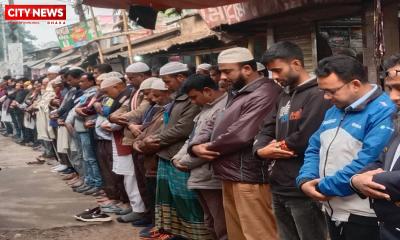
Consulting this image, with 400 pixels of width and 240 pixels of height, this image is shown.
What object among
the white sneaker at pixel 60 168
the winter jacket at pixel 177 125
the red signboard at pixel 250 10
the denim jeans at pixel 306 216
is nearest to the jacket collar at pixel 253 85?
the denim jeans at pixel 306 216

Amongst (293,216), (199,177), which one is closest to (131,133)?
(199,177)

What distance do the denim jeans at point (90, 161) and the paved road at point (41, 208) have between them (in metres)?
0.32

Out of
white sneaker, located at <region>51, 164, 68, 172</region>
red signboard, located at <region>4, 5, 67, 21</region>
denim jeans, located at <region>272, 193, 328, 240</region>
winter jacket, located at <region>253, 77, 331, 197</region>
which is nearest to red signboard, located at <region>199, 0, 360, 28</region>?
winter jacket, located at <region>253, 77, 331, 197</region>

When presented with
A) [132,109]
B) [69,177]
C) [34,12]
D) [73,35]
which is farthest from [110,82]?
[73,35]

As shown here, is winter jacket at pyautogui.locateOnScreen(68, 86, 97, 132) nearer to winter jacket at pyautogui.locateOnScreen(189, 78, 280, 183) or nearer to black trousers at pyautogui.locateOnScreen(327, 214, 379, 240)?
winter jacket at pyautogui.locateOnScreen(189, 78, 280, 183)

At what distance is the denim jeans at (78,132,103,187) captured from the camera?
776 centimetres

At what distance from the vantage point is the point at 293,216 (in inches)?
129

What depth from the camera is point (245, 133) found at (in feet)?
12.3

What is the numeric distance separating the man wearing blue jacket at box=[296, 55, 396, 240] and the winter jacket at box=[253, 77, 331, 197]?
27 centimetres

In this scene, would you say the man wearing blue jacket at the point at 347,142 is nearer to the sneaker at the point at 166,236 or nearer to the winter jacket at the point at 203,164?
the winter jacket at the point at 203,164

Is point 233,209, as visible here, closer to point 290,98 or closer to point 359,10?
point 290,98

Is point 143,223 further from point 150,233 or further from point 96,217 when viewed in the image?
point 96,217

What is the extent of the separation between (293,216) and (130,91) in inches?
138

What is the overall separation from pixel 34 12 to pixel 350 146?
35.7 ft
